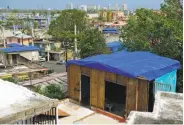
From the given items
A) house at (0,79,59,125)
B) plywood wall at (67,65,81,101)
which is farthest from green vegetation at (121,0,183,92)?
house at (0,79,59,125)

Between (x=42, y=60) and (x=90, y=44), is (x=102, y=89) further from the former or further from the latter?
(x=42, y=60)

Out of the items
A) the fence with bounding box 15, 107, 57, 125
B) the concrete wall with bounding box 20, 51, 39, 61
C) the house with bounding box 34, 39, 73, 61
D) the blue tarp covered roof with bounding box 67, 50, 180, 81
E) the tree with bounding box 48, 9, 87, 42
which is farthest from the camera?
the tree with bounding box 48, 9, 87, 42

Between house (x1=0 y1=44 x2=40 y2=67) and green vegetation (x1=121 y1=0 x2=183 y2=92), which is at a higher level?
green vegetation (x1=121 y1=0 x2=183 y2=92)

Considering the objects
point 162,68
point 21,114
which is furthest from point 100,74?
point 21,114

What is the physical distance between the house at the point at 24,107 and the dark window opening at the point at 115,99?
17.1 ft

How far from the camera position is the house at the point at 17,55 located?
26438 millimetres

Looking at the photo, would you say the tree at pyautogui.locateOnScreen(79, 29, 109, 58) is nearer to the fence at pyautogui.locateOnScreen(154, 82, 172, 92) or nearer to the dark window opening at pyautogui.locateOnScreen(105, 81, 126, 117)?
the dark window opening at pyautogui.locateOnScreen(105, 81, 126, 117)

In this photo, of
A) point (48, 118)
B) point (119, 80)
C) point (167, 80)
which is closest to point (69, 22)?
point (167, 80)

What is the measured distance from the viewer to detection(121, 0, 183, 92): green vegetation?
544 inches

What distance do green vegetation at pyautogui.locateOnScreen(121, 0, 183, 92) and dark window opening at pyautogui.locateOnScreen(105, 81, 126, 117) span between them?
289 cm

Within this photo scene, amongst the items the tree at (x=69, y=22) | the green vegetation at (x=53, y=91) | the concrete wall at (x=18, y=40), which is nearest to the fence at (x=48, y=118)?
the green vegetation at (x=53, y=91)

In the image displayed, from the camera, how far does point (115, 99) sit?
1253 cm

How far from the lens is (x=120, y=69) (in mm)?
10000

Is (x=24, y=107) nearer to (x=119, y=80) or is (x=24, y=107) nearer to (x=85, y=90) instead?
(x=119, y=80)
